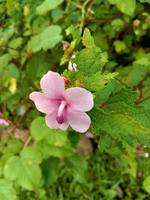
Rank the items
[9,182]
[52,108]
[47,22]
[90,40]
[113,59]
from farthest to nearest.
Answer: [113,59] → [47,22] → [9,182] → [90,40] → [52,108]

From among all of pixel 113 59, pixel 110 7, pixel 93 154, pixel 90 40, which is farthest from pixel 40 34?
pixel 90 40

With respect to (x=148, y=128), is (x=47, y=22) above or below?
below

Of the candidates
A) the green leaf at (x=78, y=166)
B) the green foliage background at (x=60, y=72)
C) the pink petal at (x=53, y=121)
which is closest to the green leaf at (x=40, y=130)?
the green foliage background at (x=60, y=72)

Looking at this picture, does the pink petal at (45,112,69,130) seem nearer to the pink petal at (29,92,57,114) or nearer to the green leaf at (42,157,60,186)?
the pink petal at (29,92,57,114)

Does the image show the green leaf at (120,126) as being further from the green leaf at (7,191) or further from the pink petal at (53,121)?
the green leaf at (7,191)

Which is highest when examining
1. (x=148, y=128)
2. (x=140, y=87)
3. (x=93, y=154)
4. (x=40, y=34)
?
(x=148, y=128)

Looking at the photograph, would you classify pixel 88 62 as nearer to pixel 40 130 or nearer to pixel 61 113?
pixel 61 113

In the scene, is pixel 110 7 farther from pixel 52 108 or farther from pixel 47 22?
pixel 52 108

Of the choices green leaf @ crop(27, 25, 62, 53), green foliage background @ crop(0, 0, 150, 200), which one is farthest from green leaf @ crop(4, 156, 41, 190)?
green leaf @ crop(27, 25, 62, 53)
